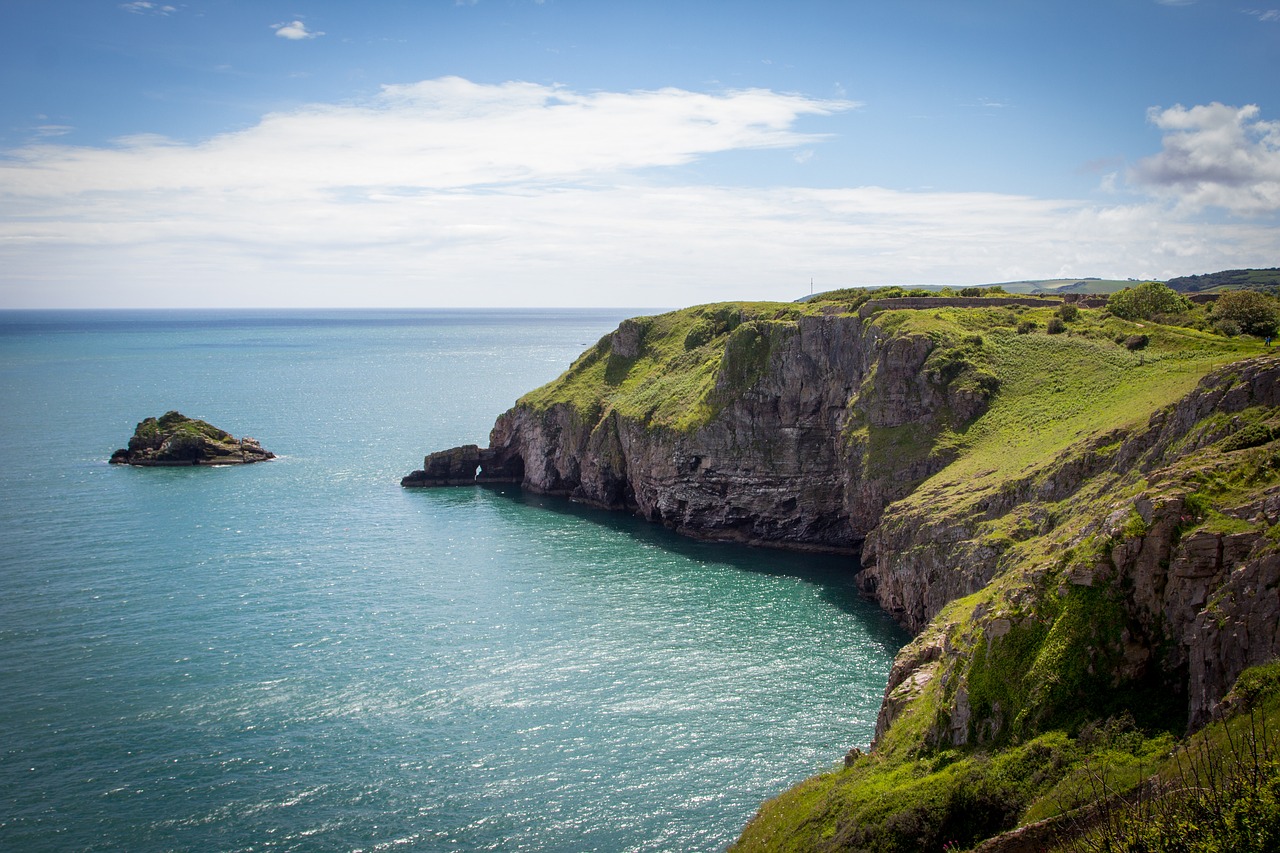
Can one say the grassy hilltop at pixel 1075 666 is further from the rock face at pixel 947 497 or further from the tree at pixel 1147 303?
the tree at pixel 1147 303

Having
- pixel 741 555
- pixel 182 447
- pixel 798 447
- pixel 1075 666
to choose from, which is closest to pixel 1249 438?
pixel 1075 666

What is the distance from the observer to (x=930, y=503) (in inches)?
2576

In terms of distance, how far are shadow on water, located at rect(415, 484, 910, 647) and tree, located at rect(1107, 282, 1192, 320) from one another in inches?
1490

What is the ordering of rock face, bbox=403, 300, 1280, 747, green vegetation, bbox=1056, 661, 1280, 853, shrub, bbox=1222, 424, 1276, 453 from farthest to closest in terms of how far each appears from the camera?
shrub, bbox=1222, 424, 1276, 453 → rock face, bbox=403, 300, 1280, 747 → green vegetation, bbox=1056, 661, 1280, 853

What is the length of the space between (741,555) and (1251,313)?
164 feet

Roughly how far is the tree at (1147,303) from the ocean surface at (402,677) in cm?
3910

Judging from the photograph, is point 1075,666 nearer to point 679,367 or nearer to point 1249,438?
point 1249,438

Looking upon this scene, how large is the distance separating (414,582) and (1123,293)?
76.1m

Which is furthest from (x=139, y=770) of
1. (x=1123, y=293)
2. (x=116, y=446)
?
(x=116, y=446)

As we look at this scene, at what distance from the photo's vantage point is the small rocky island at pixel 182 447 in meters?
128

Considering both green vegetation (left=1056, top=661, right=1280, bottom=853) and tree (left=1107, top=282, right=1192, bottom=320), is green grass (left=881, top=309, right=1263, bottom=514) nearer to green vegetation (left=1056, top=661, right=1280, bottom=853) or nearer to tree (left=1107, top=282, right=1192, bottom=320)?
tree (left=1107, top=282, right=1192, bottom=320)

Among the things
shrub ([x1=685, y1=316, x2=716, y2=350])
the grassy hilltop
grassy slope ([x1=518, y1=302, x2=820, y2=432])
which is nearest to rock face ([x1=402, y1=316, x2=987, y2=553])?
grassy slope ([x1=518, y1=302, x2=820, y2=432])

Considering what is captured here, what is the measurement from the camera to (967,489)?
64188 millimetres

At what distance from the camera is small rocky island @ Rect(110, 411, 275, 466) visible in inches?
5022
